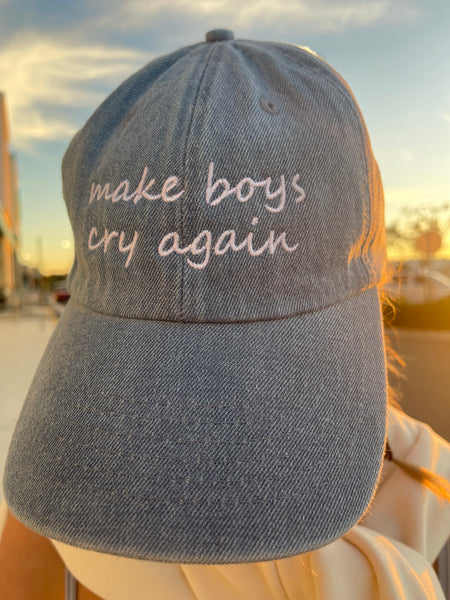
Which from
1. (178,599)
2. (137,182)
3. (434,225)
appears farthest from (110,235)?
(434,225)

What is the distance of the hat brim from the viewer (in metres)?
0.62

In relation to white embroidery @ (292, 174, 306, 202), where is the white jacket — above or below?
below

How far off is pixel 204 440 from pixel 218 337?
5.8 inches

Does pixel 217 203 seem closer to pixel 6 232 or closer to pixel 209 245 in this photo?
pixel 209 245

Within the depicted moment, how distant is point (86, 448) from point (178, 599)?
0.42 m

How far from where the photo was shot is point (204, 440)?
661mm

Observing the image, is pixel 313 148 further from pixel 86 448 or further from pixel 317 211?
pixel 86 448

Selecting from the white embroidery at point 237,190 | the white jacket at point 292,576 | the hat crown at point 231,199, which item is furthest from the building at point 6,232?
the white embroidery at point 237,190

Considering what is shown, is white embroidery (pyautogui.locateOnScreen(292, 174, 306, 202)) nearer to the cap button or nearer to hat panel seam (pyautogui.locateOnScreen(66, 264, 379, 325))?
hat panel seam (pyautogui.locateOnScreen(66, 264, 379, 325))

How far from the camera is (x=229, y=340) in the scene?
2.41ft

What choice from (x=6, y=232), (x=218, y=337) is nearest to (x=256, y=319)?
(x=218, y=337)

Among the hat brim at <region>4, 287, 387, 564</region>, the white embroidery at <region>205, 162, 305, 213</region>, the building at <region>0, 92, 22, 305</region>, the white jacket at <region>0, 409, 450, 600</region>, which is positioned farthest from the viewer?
the building at <region>0, 92, 22, 305</region>

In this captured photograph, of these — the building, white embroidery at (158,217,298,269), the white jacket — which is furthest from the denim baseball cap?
the building

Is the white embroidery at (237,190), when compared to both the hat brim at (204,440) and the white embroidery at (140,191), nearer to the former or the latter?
the white embroidery at (140,191)
